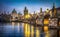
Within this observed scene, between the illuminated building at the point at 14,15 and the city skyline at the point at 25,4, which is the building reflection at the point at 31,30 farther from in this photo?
the city skyline at the point at 25,4

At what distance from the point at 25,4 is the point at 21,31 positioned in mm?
1117

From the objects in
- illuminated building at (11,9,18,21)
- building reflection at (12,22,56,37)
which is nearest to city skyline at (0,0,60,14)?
illuminated building at (11,9,18,21)

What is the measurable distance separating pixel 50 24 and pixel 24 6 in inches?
48.8

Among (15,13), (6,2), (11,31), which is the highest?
(6,2)

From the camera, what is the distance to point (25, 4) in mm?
6441

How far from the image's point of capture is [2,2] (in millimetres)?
6477

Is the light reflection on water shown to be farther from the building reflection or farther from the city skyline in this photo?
the city skyline

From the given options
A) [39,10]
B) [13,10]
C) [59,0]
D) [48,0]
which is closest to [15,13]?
[13,10]

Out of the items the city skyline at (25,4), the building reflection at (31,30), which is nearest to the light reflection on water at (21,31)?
the building reflection at (31,30)

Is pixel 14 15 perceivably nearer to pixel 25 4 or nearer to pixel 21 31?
pixel 25 4

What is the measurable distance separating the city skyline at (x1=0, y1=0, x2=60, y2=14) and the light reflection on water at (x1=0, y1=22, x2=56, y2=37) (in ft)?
1.86

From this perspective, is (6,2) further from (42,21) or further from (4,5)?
(42,21)

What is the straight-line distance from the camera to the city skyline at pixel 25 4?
21.2 feet

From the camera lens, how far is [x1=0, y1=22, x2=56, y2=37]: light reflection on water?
5777 mm
